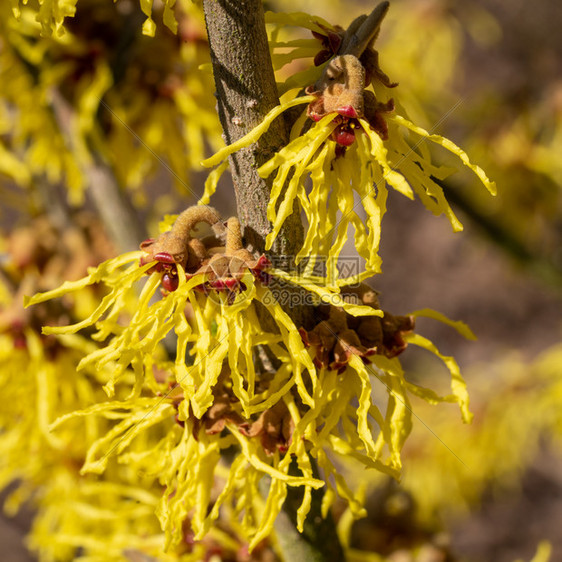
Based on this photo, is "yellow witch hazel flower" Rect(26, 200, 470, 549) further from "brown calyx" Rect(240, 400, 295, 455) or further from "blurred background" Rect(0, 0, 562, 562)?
"blurred background" Rect(0, 0, 562, 562)

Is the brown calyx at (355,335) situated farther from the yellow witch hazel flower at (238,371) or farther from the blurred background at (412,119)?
the blurred background at (412,119)

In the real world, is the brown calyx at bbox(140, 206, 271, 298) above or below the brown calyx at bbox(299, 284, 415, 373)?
above

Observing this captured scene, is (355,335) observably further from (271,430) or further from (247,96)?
(247,96)

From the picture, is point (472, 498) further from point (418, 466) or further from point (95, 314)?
point (95, 314)

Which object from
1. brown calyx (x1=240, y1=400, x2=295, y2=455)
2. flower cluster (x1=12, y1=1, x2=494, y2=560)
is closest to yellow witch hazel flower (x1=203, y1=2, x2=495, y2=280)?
flower cluster (x1=12, y1=1, x2=494, y2=560)

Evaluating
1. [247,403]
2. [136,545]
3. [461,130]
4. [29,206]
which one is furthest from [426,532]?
[461,130]

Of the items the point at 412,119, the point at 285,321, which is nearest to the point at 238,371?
the point at 285,321
